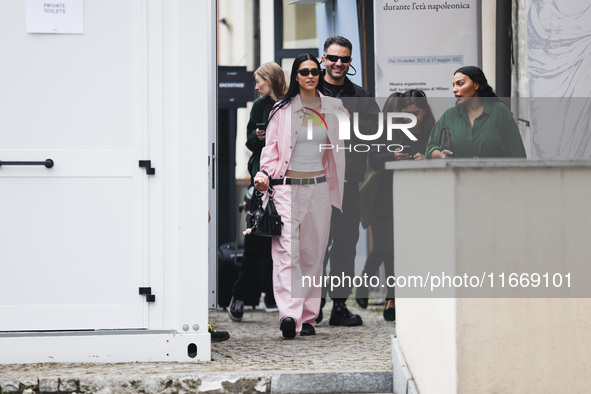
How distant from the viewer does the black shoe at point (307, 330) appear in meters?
7.21

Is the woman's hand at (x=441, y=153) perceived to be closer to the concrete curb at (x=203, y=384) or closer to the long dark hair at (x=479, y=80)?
the long dark hair at (x=479, y=80)

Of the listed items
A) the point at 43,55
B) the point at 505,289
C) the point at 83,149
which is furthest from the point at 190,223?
the point at 505,289

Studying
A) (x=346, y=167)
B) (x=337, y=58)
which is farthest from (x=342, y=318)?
(x=337, y=58)

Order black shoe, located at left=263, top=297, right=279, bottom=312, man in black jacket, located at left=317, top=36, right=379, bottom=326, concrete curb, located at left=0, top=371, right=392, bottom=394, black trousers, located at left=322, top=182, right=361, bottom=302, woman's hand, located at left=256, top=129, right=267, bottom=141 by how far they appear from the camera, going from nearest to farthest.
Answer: concrete curb, located at left=0, top=371, right=392, bottom=394
man in black jacket, located at left=317, top=36, right=379, bottom=326
woman's hand, located at left=256, top=129, right=267, bottom=141
black trousers, located at left=322, top=182, right=361, bottom=302
black shoe, located at left=263, top=297, right=279, bottom=312

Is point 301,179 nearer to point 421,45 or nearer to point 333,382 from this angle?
point 421,45

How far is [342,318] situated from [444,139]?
1.82 m

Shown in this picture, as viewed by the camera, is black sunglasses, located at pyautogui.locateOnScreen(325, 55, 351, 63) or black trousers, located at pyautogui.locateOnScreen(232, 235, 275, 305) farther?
black trousers, located at pyautogui.locateOnScreen(232, 235, 275, 305)

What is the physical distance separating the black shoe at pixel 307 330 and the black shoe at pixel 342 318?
1.81 feet

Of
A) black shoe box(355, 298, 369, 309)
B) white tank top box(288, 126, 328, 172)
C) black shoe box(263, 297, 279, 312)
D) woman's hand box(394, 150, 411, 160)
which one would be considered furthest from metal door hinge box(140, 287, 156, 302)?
black shoe box(355, 298, 369, 309)

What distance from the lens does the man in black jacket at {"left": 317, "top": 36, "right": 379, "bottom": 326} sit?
7.57m

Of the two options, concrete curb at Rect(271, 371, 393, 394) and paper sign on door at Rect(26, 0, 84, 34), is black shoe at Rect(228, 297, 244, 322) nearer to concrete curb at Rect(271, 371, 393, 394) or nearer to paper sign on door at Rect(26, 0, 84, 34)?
concrete curb at Rect(271, 371, 393, 394)

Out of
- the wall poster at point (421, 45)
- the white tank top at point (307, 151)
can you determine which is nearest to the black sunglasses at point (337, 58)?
the wall poster at point (421, 45)

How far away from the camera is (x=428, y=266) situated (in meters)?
4.88

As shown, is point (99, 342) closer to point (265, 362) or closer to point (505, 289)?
point (265, 362)
